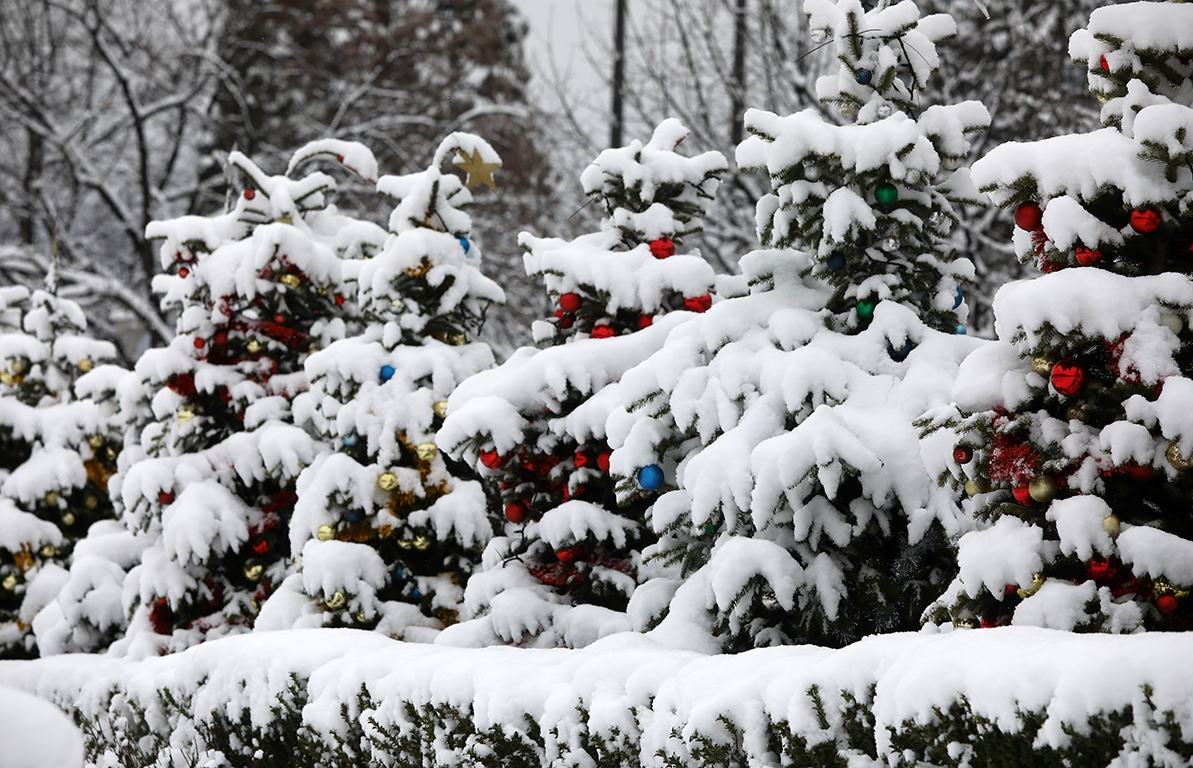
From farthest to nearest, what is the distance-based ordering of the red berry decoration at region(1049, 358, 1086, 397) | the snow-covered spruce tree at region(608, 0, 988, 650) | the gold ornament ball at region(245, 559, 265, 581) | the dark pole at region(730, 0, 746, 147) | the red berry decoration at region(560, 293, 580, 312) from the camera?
the dark pole at region(730, 0, 746, 147)
the gold ornament ball at region(245, 559, 265, 581)
the red berry decoration at region(560, 293, 580, 312)
the snow-covered spruce tree at region(608, 0, 988, 650)
the red berry decoration at region(1049, 358, 1086, 397)

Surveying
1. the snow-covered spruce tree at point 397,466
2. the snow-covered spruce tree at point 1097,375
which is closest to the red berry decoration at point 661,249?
the snow-covered spruce tree at point 397,466

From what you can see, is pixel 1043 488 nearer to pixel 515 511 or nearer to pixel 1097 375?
pixel 1097 375

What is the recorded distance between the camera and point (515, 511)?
5125mm

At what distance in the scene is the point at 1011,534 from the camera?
3.05 m

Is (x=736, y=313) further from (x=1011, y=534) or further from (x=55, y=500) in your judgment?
(x=55, y=500)

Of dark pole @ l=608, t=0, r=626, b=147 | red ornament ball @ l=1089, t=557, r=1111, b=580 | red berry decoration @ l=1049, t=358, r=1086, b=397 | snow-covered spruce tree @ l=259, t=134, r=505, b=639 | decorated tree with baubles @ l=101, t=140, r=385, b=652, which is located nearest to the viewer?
red ornament ball @ l=1089, t=557, r=1111, b=580

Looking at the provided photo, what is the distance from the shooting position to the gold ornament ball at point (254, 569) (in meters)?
6.82

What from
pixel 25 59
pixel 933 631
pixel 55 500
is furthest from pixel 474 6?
pixel 933 631

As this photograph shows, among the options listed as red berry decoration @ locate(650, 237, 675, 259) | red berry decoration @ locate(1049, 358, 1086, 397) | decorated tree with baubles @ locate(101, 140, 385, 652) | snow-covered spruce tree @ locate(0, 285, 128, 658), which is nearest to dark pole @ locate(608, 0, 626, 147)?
decorated tree with baubles @ locate(101, 140, 385, 652)

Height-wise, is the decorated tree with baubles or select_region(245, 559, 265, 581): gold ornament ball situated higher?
the decorated tree with baubles

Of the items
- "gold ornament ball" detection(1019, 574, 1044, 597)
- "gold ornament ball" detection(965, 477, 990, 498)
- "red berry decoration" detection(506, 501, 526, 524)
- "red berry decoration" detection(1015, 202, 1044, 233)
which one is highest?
"red berry decoration" detection(1015, 202, 1044, 233)

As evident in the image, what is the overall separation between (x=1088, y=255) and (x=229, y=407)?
5764 millimetres

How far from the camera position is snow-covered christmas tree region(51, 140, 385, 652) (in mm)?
6707

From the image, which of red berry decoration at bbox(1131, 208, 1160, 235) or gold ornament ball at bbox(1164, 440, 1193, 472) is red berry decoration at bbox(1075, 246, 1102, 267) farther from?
gold ornament ball at bbox(1164, 440, 1193, 472)
